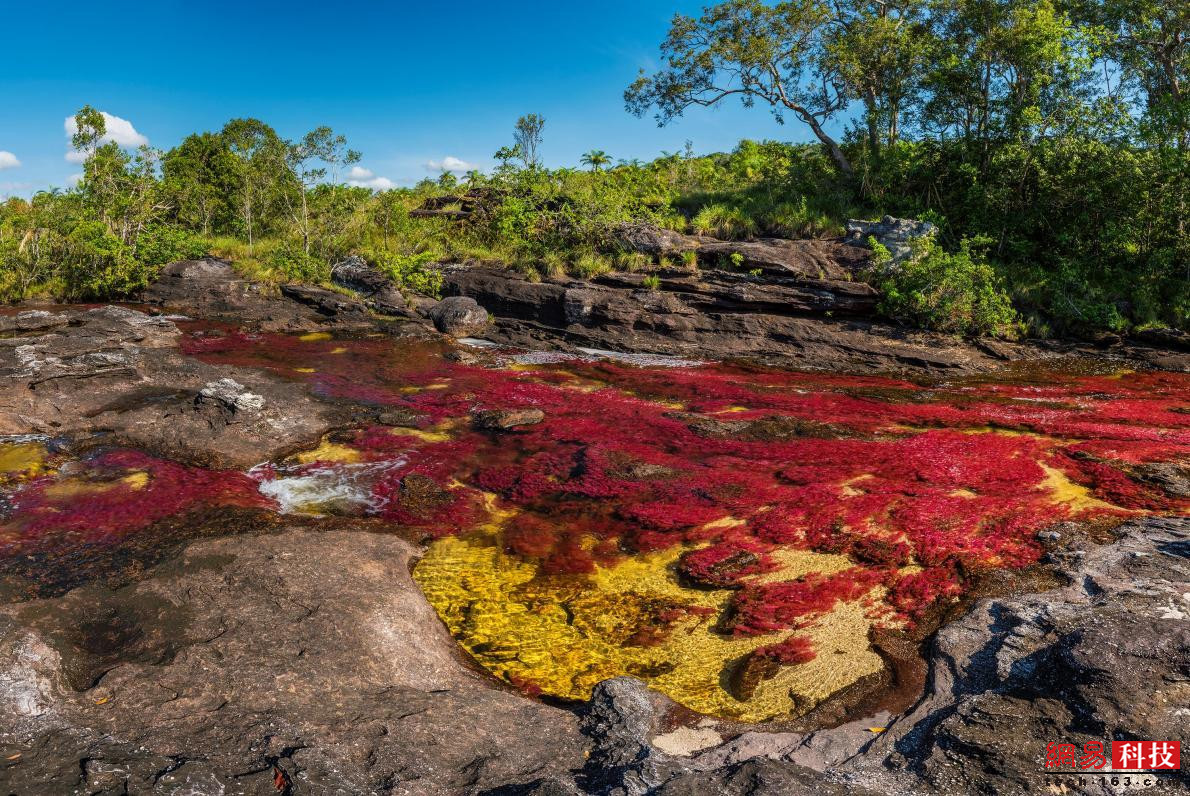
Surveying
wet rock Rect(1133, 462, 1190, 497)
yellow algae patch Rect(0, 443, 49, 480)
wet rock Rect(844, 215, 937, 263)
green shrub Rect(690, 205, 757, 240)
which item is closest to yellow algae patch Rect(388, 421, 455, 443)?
yellow algae patch Rect(0, 443, 49, 480)

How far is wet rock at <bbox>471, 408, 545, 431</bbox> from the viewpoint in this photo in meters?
13.3

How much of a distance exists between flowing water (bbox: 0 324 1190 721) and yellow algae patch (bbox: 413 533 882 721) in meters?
0.03

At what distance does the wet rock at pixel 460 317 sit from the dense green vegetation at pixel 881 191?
307 cm

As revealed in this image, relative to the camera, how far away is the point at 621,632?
701cm

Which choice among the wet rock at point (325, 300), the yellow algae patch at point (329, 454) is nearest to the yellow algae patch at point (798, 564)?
the yellow algae patch at point (329, 454)

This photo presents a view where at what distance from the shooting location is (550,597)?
7.71 metres

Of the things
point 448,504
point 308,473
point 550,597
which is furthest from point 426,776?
point 308,473

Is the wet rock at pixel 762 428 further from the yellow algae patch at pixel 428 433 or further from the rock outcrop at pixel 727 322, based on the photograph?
the rock outcrop at pixel 727 322

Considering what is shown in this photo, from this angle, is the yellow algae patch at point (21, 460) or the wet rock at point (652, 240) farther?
the wet rock at point (652, 240)

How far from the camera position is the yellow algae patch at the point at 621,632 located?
596 centimetres

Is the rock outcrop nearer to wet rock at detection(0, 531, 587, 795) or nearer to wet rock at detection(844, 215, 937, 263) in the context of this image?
wet rock at detection(844, 215, 937, 263)

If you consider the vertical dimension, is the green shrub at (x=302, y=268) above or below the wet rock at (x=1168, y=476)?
above

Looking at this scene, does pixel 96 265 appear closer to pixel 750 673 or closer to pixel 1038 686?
pixel 750 673

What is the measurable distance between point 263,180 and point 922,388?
32861 millimetres
